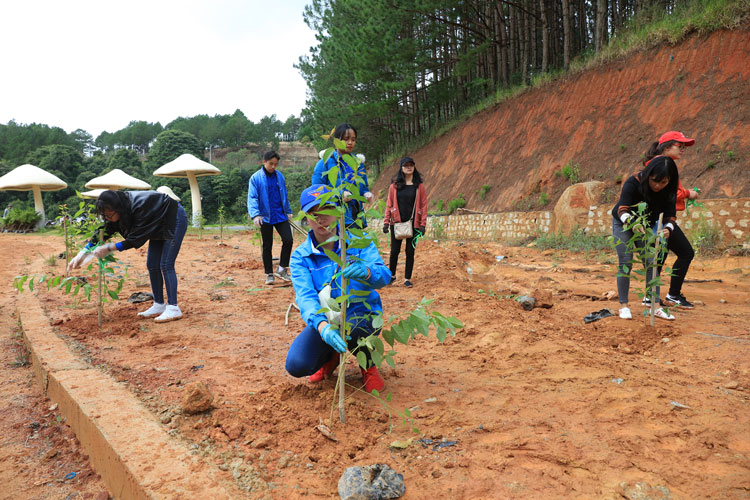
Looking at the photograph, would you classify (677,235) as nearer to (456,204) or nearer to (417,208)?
(417,208)

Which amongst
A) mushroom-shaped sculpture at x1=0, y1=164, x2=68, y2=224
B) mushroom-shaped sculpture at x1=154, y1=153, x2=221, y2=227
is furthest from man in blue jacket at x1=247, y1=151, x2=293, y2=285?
mushroom-shaped sculpture at x1=0, y1=164, x2=68, y2=224

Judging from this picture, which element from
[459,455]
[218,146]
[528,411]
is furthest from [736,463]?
[218,146]

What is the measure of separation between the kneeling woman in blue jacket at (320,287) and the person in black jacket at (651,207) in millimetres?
2459

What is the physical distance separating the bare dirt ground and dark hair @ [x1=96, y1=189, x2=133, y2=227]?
94cm

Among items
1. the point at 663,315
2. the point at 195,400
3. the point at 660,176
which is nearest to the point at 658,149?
the point at 660,176

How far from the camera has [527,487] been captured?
149cm

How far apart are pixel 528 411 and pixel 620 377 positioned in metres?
0.73

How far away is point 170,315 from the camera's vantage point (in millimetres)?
3920

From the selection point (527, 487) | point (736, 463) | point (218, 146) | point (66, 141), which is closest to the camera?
point (527, 487)

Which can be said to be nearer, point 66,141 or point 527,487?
point 527,487

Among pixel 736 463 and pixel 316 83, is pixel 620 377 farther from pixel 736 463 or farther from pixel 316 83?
pixel 316 83

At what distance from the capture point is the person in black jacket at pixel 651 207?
3.56 metres

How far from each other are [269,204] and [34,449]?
3.54m

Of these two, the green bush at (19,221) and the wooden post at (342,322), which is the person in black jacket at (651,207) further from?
the green bush at (19,221)
